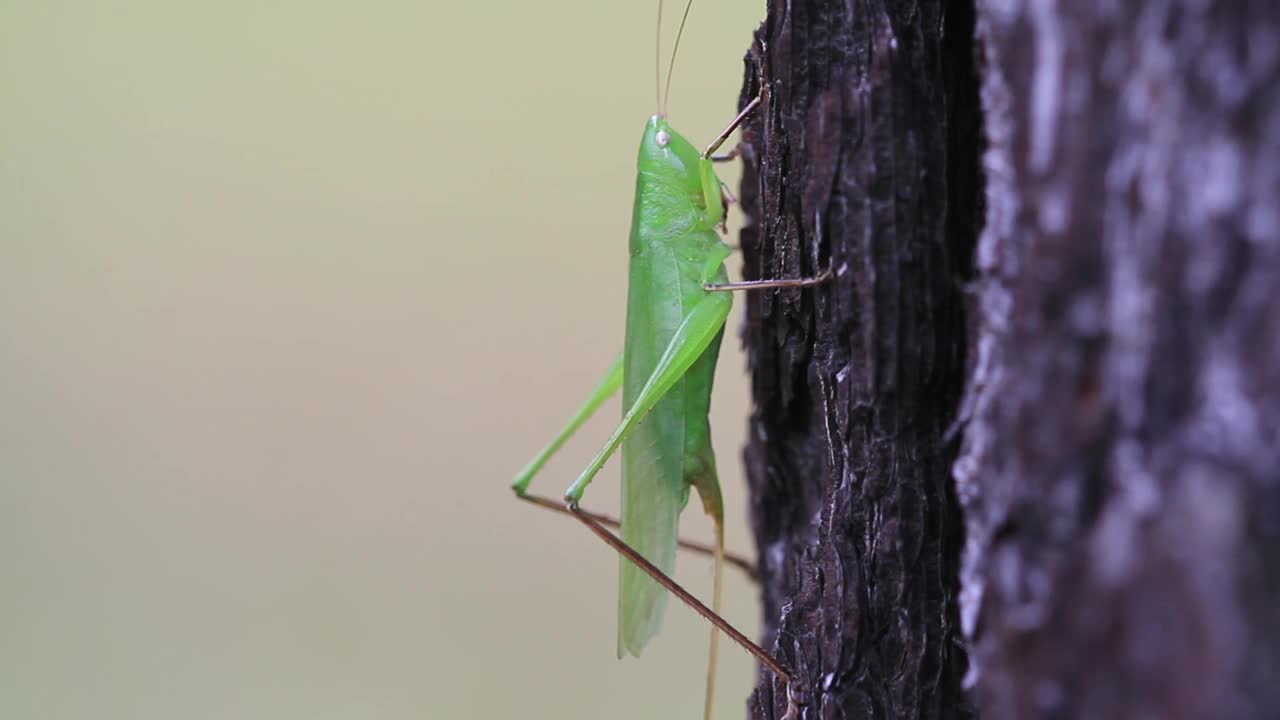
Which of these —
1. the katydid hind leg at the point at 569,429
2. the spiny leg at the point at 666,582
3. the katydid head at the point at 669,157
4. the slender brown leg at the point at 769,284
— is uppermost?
the katydid head at the point at 669,157

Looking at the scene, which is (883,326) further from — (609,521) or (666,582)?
(609,521)

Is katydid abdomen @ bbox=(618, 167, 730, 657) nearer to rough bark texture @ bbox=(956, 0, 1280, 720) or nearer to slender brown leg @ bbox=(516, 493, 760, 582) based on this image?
slender brown leg @ bbox=(516, 493, 760, 582)

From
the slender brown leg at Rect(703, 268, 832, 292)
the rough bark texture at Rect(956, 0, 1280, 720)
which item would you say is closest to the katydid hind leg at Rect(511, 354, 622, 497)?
the slender brown leg at Rect(703, 268, 832, 292)

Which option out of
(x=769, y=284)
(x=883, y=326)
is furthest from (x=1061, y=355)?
(x=769, y=284)

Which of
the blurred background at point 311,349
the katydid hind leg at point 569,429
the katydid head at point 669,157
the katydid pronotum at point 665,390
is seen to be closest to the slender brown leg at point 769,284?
the katydid pronotum at point 665,390

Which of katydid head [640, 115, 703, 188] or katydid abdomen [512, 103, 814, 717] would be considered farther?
katydid head [640, 115, 703, 188]

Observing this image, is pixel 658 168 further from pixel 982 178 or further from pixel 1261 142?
pixel 1261 142

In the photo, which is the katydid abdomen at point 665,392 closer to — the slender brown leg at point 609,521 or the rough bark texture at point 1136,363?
the slender brown leg at point 609,521

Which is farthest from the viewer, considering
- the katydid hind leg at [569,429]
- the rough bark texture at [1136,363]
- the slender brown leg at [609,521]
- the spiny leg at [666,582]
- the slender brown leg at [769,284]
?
the katydid hind leg at [569,429]
